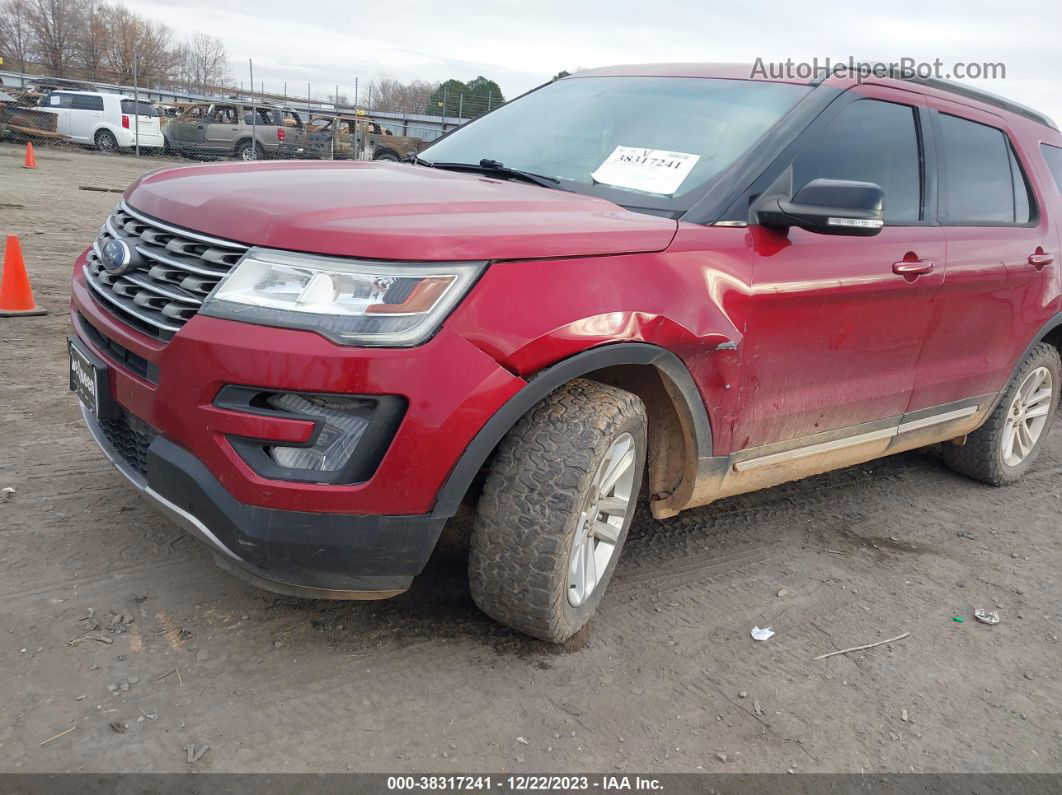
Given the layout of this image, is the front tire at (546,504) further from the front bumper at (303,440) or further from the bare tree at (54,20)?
the bare tree at (54,20)

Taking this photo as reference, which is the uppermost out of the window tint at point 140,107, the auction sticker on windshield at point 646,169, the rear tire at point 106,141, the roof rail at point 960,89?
the roof rail at point 960,89

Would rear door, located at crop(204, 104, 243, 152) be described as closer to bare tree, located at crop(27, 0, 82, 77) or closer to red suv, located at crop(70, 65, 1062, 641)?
red suv, located at crop(70, 65, 1062, 641)

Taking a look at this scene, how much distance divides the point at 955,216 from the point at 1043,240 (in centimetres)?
82

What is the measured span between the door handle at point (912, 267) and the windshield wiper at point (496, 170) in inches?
52.5

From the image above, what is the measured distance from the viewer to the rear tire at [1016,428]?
4.58 metres

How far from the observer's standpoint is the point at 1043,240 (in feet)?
14.2

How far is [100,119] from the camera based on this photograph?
23.8m

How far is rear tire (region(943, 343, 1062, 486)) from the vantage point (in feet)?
15.0

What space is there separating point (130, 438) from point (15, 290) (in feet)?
13.3

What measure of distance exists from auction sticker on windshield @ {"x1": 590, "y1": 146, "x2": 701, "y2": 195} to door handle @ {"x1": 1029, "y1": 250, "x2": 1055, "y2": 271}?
6.89 ft

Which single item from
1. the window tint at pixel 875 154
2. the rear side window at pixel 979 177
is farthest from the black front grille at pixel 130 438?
the rear side window at pixel 979 177

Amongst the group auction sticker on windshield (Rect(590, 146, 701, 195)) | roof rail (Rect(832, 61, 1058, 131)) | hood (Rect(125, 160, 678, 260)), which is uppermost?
roof rail (Rect(832, 61, 1058, 131))

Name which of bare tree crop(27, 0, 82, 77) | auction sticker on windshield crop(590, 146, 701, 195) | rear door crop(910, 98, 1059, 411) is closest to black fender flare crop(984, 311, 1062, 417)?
rear door crop(910, 98, 1059, 411)

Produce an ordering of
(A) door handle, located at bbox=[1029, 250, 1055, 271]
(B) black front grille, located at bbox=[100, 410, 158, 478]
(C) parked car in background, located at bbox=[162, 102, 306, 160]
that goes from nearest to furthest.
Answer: (B) black front grille, located at bbox=[100, 410, 158, 478]
(A) door handle, located at bbox=[1029, 250, 1055, 271]
(C) parked car in background, located at bbox=[162, 102, 306, 160]
